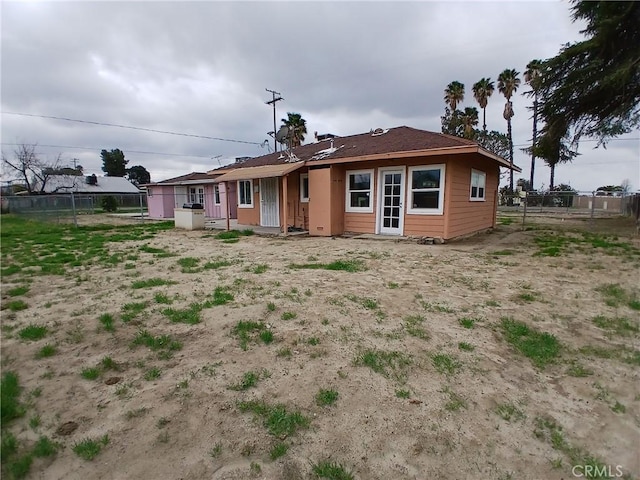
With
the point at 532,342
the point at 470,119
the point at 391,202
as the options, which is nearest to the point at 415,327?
the point at 532,342

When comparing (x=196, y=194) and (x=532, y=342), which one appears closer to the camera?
(x=532, y=342)

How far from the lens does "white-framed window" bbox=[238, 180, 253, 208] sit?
554 inches

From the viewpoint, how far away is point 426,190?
30.5 ft

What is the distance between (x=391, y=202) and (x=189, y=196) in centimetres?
1535

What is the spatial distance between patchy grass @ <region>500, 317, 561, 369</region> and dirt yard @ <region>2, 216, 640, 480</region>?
0.06ft

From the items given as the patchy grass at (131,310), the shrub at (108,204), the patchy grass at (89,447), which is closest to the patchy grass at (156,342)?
the patchy grass at (131,310)

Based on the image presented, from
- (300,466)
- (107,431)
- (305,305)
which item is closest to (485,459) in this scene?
(300,466)

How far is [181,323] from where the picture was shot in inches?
142

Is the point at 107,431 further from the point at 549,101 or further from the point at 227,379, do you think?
the point at 549,101

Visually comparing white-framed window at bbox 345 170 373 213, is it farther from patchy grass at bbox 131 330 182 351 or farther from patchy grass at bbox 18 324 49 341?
patchy grass at bbox 18 324 49 341

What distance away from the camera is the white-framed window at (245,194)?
14.1m

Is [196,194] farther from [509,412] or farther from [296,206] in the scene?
[509,412]

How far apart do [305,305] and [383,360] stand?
4.92 feet

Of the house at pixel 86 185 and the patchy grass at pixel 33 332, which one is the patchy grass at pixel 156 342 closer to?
the patchy grass at pixel 33 332
